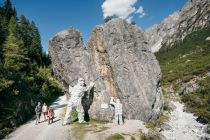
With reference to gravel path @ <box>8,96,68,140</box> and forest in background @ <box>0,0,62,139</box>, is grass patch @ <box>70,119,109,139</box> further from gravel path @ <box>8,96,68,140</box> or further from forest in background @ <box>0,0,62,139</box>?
forest in background @ <box>0,0,62,139</box>

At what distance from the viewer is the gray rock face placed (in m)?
27.1

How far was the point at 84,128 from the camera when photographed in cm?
2356

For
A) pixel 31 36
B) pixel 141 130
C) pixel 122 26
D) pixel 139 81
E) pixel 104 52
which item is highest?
pixel 31 36

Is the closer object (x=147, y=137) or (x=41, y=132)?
(x=147, y=137)

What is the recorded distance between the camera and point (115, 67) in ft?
89.8

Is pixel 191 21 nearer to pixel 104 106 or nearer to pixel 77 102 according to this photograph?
pixel 104 106

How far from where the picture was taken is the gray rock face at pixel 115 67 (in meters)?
27.1

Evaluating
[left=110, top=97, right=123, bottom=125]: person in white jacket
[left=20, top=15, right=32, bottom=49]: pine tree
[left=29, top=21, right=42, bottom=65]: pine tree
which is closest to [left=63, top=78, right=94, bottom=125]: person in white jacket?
[left=110, top=97, right=123, bottom=125]: person in white jacket

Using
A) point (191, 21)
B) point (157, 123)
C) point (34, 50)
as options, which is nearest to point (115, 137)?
point (157, 123)

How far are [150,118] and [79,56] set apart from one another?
35.0 ft

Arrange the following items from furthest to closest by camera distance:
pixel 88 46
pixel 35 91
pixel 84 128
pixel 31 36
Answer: pixel 31 36 < pixel 35 91 < pixel 88 46 < pixel 84 128

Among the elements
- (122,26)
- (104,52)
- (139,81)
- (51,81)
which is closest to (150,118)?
(139,81)

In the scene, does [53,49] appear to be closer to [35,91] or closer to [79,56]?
[79,56]

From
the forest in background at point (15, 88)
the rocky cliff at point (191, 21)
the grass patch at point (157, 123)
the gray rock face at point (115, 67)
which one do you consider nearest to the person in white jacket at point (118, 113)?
the gray rock face at point (115, 67)
